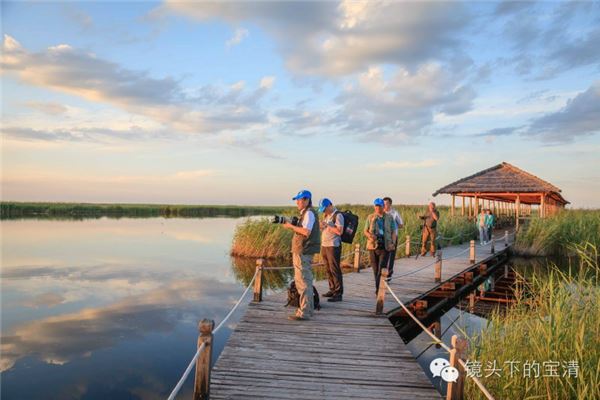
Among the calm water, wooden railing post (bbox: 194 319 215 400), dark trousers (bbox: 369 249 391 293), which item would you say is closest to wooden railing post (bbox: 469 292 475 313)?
dark trousers (bbox: 369 249 391 293)

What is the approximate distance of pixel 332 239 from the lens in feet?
25.8

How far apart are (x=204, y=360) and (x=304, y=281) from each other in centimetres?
274

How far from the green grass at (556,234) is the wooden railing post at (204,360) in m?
20.3

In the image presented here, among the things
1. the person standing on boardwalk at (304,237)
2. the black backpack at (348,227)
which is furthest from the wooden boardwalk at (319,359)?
the black backpack at (348,227)

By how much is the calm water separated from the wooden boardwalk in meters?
1.63

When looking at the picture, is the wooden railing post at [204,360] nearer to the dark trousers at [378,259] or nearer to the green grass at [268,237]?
the dark trousers at [378,259]

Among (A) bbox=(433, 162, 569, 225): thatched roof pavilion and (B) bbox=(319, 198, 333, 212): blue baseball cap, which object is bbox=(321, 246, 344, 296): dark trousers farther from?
(A) bbox=(433, 162, 569, 225): thatched roof pavilion

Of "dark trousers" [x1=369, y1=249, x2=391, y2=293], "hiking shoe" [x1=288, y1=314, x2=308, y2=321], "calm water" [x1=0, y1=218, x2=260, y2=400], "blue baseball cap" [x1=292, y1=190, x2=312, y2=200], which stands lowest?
"calm water" [x1=0, y1=218, x2=260, y2=400]

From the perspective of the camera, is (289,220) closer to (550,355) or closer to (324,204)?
(324,204)

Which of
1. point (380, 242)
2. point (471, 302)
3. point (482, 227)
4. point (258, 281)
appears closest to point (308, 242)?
point (258, 281)

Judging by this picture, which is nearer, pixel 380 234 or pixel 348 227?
pixel 348 227

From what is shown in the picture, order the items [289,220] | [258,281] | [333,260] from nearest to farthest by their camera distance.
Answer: [289,220] → [333,260] → [258,281]

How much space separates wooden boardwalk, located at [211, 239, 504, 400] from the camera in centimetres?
471

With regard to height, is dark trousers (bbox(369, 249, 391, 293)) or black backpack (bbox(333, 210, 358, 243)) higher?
black backpack (bbox(333, 210, 358, 243))
